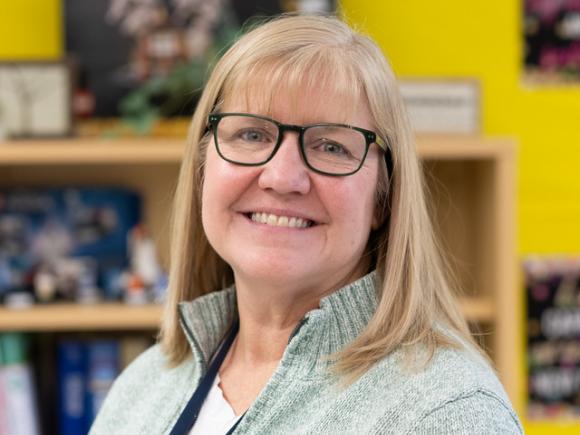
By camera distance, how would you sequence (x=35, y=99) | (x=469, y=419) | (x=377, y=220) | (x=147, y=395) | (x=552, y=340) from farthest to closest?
(x=552, y=340) → (x=35, y=99) → (x=147, y=395) → (x=377, y=220) → (x=469, y=419)

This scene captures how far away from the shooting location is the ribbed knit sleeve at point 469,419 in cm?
99

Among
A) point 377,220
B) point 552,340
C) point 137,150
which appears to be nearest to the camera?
point 377,220

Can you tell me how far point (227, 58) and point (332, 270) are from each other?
1.07ft

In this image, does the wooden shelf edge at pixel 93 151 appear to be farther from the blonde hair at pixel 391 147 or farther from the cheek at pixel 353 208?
the cheek at pixel 353 208

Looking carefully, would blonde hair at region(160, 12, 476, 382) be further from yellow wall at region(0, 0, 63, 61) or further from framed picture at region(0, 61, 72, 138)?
yellow wall at region(0, 0, 63, 61)

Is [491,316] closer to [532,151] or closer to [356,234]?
[532,151]

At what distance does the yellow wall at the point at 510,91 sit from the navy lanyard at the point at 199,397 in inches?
53.5

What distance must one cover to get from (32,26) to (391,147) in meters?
1.65

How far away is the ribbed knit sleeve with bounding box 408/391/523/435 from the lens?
0.99 metres

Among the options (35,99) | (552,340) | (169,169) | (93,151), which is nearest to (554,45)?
(552,340)

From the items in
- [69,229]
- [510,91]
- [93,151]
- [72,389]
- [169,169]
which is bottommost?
[72,389]

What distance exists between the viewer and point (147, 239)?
2.25m

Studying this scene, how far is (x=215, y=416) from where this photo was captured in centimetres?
123

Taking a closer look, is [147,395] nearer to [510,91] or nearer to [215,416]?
[215,416]
